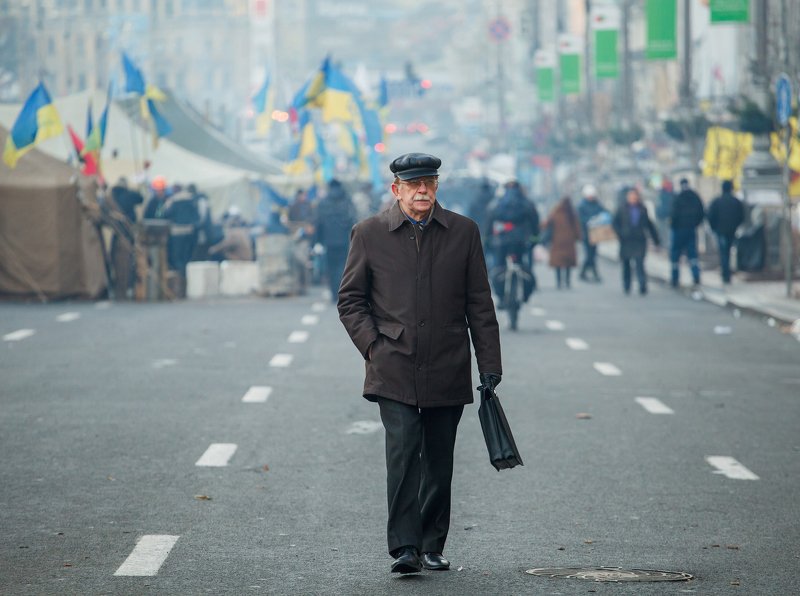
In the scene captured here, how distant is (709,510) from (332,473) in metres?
2.20

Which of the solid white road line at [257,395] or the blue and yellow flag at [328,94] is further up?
the blue and yellow flag at [328,94]

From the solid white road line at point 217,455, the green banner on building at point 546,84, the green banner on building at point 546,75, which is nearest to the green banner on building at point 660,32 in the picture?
the green banner on building at point 546,75

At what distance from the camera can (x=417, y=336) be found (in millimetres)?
6984

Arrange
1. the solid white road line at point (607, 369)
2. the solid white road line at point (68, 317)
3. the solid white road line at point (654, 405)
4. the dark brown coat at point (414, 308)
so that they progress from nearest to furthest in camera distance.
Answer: the dark brown coat at point (414, 308) → the solid white road line at point (654, 405) → the solid white road line at point (607, 369) → the solid white road line at point (68, 317)

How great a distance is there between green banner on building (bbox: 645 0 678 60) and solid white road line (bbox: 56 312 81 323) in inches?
683

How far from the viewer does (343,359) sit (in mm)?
16953

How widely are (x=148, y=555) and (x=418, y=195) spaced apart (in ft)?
6.19

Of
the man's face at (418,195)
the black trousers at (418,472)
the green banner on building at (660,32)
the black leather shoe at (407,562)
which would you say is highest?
the green banner on building at (660,32)

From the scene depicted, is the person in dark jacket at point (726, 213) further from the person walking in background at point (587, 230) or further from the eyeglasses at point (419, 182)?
the eyeglasses at point (419, 182)

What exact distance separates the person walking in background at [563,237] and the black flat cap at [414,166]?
890 inches

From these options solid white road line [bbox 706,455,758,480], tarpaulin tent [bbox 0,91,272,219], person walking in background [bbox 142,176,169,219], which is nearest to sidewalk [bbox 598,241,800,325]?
person walking in background [bbox 142,176,169,219]

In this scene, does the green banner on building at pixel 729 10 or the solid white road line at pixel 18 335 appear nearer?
the solid white road line at pixel 18 335

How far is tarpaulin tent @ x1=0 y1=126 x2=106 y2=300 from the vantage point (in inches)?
1011

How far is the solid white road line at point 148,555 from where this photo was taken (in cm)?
700
